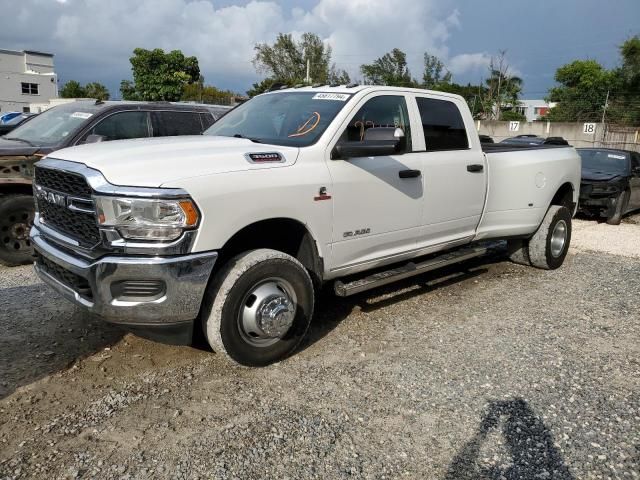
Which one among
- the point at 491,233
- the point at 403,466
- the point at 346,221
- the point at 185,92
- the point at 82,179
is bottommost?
the point at 403,466

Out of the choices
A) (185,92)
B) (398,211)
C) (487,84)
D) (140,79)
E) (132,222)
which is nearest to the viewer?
(132,222)

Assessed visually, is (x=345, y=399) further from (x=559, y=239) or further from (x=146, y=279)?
(x=559, y=239)

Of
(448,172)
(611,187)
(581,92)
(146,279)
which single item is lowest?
(611,187)

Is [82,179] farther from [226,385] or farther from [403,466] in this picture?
[403,466]

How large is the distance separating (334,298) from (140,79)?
41.0 metres

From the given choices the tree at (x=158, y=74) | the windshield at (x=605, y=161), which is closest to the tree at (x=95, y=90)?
the tree at (x=158, y=74)

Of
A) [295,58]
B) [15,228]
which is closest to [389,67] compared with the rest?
[295,58]

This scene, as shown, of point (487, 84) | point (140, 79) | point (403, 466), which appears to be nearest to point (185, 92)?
point (140, 79)

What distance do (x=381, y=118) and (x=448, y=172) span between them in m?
0.85

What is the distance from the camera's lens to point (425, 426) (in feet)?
10.6

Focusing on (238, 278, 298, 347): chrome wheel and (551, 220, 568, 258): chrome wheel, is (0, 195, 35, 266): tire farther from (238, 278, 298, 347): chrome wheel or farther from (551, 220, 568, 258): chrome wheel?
(551, 220, 568, 258): chrome wheel

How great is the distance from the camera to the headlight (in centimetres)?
319

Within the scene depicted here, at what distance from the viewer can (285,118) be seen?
452cm

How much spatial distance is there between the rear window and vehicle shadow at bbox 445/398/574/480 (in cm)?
241
